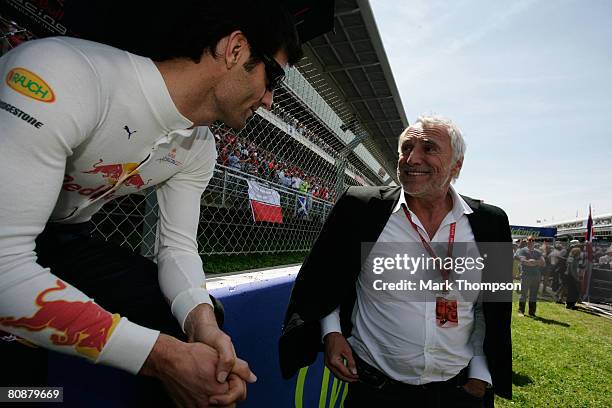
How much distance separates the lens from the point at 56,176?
750mm

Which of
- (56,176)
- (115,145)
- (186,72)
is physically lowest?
(56,176)

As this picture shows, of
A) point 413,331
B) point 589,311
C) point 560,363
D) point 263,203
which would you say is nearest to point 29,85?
point 413,331

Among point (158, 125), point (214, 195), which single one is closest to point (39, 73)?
point (158, 125)

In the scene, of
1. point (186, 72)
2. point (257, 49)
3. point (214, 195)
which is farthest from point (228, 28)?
point (214, 195)

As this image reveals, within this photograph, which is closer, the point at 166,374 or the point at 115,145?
the point at 166,374

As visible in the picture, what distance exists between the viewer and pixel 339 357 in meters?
1.73

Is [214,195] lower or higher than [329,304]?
higher

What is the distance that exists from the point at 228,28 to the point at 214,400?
108 centimetres

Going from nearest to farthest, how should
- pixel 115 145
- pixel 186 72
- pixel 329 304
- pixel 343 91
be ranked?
pixel 115 145 < pixel 186 72 < pixel 329 304 < pixel 343 91

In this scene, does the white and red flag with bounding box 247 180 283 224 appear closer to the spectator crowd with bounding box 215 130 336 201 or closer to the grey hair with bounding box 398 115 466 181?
the spectator crowd with bounding box 215 130 336 201

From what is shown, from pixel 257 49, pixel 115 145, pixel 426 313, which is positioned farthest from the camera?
pixel 426 313

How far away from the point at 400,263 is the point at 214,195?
11.4 ft

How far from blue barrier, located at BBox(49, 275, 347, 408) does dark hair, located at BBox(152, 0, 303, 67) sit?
0.87 meters

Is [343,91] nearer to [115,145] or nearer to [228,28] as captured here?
[228,28]
